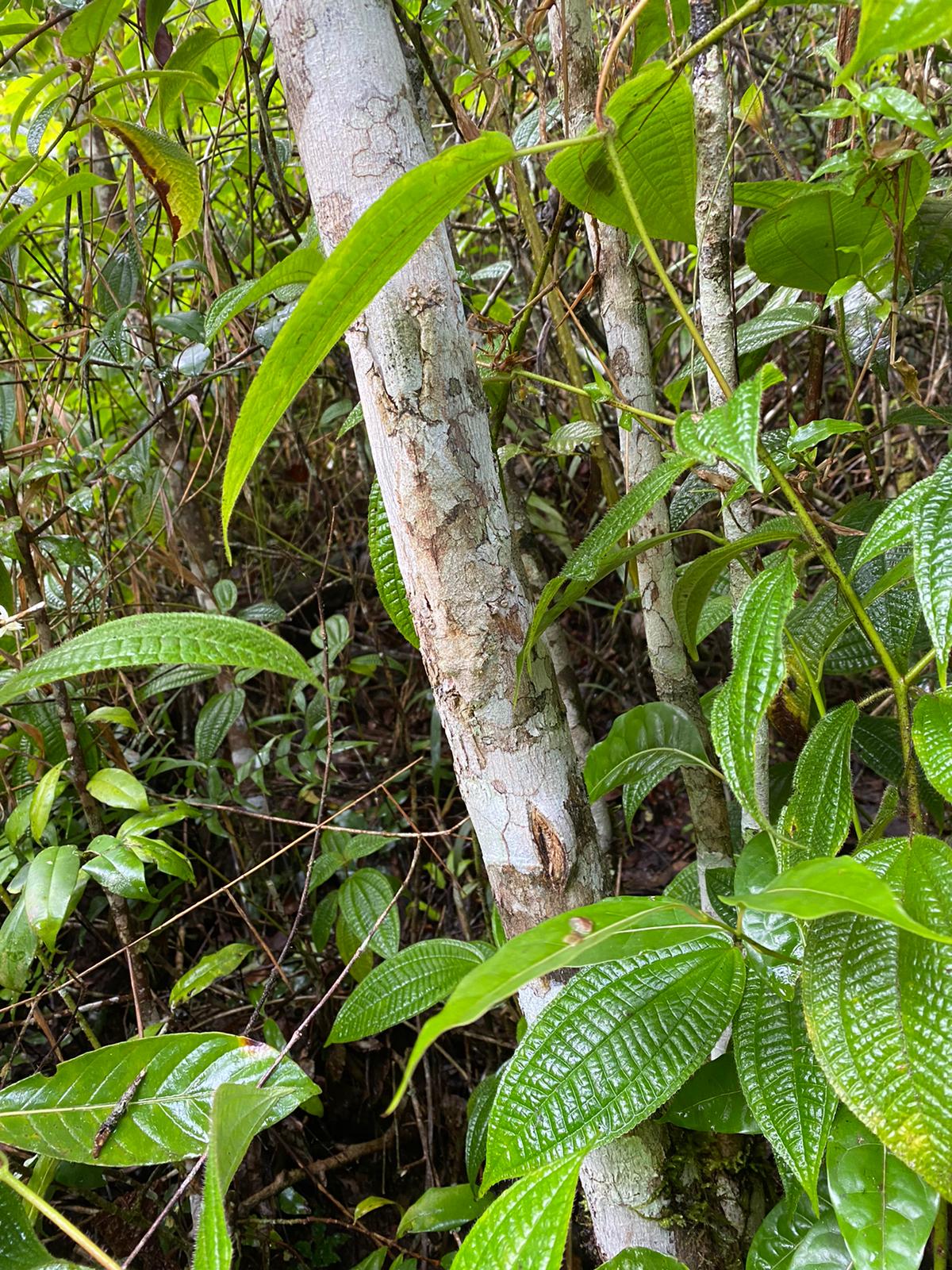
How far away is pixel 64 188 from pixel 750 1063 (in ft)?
3.80

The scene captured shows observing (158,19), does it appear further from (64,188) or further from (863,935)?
(863,935)

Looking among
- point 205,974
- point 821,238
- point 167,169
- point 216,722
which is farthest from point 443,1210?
point 167,169

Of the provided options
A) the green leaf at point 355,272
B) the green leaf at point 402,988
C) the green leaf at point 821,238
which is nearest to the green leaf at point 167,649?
the green leaf at point 355,272

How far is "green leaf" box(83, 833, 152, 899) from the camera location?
92cm

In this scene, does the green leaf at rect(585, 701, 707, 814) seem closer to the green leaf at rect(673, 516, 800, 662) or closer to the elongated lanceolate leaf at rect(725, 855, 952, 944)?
the green leaf at rect(673, 516, 800, 662)

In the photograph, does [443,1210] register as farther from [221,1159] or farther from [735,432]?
[735,432]

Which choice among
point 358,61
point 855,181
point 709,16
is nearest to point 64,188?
point 358,61

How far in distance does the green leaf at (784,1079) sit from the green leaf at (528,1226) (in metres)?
0.15

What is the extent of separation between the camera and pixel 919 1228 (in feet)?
1.75

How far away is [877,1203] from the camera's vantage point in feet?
1.82

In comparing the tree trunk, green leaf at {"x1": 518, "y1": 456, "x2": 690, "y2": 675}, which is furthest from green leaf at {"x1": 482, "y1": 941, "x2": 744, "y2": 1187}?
green leaf at {"x1": 518, "y1": 456, "x2": 690, "y2": 675}

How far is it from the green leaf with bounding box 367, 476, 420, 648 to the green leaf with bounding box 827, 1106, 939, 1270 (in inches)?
19.3

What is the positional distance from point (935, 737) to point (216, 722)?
3.59ft

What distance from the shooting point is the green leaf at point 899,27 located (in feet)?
1.34
